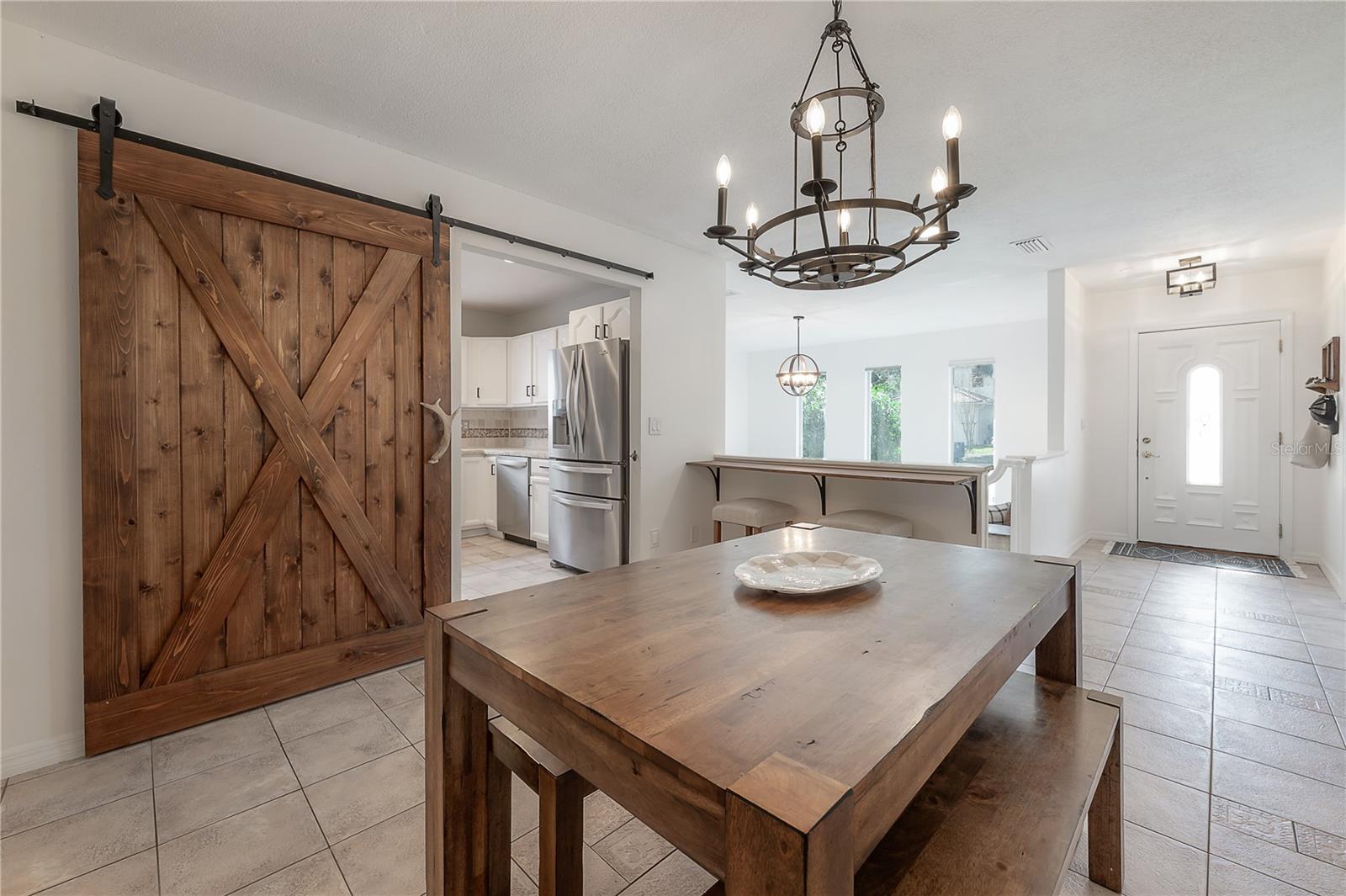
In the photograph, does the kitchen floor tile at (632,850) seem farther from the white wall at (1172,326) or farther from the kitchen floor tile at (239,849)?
the white wall at (1172,326)

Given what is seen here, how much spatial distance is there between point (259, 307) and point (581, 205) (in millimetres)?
1841

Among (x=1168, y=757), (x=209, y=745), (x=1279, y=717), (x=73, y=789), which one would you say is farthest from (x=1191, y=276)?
(x=73, y=789)

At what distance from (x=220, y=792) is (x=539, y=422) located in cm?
470

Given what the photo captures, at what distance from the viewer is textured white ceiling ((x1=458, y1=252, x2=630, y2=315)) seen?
14.8ft

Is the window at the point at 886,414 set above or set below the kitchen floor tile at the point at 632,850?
above

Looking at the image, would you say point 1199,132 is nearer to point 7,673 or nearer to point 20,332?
point 20,332

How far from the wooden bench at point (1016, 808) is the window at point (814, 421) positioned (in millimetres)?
7440

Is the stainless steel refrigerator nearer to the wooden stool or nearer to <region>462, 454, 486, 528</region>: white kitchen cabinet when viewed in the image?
<region>462, 454, 486, 528</region>: white kitchen cabinet

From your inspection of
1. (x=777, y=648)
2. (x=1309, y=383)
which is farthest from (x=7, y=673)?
(x=1309, y=383)

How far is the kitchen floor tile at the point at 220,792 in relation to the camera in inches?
63.8

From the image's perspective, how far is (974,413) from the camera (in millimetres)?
7375

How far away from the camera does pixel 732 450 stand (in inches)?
385

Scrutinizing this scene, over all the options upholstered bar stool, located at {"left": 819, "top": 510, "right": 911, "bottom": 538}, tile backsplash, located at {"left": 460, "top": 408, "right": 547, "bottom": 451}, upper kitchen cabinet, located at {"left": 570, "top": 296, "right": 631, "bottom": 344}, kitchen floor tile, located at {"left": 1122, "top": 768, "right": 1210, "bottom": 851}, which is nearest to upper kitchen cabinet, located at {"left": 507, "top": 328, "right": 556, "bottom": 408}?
tile backsplash, located at {"left": 460, "top": 408, "right": 547, "bottom": 451}

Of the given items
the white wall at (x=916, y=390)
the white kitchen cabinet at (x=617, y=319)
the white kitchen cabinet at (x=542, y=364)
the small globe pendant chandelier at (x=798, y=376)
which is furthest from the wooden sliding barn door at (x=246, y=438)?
the white wall at (x=916, y=390)
